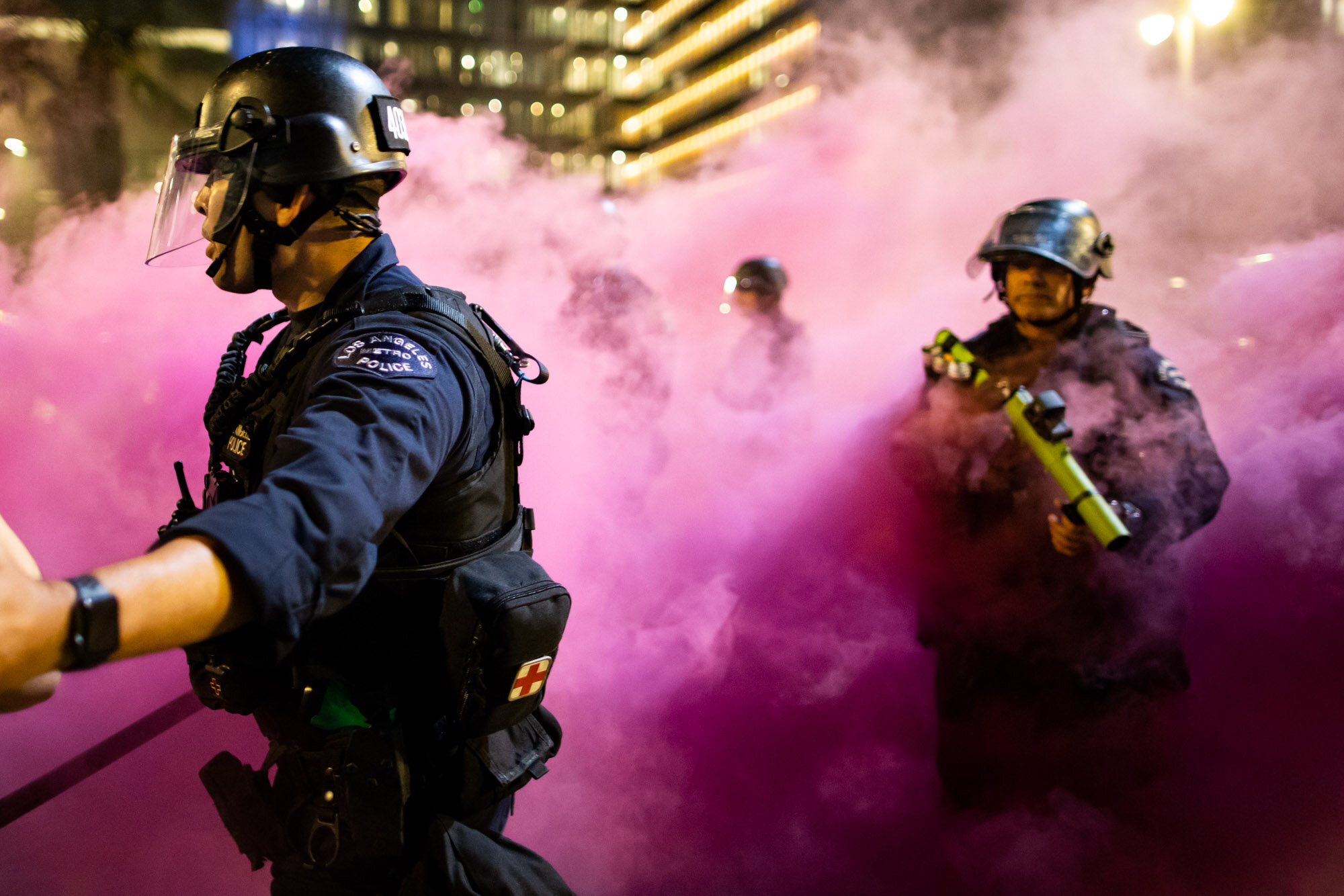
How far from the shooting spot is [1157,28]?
217 inches

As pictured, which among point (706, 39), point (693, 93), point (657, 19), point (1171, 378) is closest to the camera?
point (1171, 378)

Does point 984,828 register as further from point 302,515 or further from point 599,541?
point 302,515

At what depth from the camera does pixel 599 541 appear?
127 inches

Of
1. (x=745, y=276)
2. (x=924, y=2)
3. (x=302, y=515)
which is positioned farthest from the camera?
(x=924, y=2)

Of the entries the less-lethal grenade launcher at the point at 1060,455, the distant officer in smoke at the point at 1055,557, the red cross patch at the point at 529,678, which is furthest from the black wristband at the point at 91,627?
the distant officer in smoke at the point at 1055,557

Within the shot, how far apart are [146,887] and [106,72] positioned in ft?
16.2

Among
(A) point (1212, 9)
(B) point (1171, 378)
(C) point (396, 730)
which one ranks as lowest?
(C) point (396, 730)

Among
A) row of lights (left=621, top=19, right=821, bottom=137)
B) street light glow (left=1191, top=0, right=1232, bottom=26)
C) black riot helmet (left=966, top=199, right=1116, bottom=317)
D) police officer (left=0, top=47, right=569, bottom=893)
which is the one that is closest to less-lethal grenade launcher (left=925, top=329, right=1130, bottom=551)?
black riot helmet (left=966, top=199, right=1116, bottom=317)

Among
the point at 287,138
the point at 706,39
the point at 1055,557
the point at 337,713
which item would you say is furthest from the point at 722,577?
the point at 706,39

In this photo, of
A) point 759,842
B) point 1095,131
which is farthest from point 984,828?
point 1095,131

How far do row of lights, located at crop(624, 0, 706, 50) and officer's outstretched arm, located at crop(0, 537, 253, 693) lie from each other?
1303 inches

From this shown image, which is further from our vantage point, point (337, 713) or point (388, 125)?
point (388, 125)

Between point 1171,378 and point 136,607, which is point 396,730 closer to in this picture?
point 136,607

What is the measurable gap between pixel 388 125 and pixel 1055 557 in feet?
8.06
